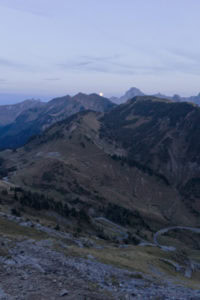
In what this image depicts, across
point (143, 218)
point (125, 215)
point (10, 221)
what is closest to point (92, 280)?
point (10, 221)

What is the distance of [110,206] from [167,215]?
4644 cm

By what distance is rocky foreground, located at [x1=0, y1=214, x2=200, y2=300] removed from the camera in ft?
81.8

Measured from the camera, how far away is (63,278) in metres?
28.3

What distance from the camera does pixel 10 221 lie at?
59469 millimetres

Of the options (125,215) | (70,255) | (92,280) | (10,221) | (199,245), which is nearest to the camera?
(92,280)

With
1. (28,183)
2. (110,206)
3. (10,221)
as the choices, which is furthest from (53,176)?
(10,221)

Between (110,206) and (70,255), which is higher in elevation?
(70,255)

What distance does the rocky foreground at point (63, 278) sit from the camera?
982 inches

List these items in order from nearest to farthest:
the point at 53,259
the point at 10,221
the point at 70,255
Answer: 1. the point at 53,259
2. the point at 70,255
3. the point at 10,221

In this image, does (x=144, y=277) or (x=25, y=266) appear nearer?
(x=25, y=266)

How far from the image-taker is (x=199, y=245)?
15162 centimetres

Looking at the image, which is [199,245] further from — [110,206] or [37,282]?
[37,282]

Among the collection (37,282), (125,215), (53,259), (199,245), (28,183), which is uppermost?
(37,282)

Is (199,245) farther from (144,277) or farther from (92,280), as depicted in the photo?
(92,280)
